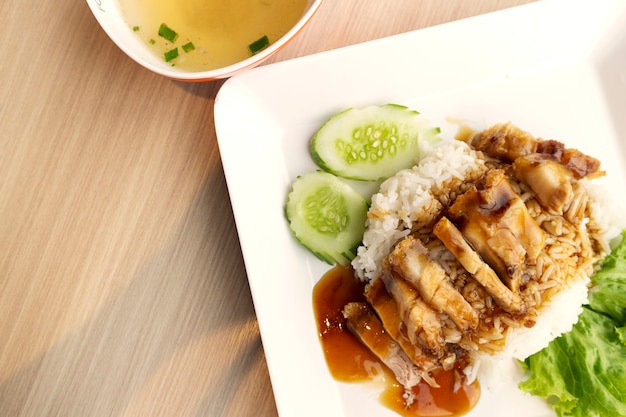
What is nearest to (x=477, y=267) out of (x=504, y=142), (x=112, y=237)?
(x=504, y=142)

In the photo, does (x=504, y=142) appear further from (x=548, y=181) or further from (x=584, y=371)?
(x=584, y=371)

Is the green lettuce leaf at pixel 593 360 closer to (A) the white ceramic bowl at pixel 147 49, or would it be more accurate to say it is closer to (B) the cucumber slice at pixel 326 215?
(B) the cucumber slice at pixel 326 215

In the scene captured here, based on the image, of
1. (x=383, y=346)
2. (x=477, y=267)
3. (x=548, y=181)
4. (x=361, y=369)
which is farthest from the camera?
(x=361, y=369)

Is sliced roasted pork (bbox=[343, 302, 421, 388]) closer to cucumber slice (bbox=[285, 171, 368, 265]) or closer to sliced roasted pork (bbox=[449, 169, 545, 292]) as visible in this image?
cucumber slice (bbox=[285, 171, 368, 265])

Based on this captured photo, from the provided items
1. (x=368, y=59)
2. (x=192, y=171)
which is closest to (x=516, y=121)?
(x=368, y=59)

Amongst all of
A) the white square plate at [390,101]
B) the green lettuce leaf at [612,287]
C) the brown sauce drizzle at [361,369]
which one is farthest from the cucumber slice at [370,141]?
the green lettuce leaf at [612,287]

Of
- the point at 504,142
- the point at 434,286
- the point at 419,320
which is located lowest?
the point at 419,320
